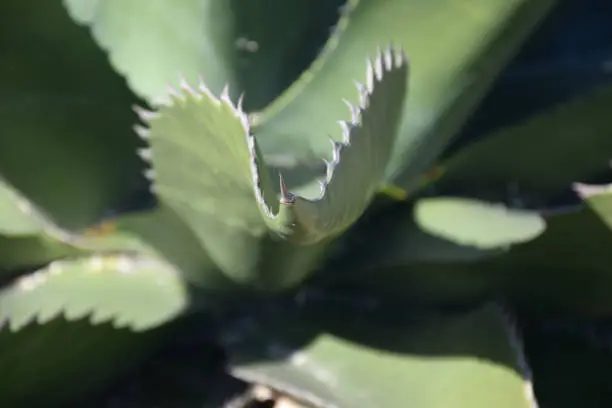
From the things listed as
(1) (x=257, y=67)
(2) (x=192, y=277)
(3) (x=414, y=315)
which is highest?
(1) (x=257, y=67)

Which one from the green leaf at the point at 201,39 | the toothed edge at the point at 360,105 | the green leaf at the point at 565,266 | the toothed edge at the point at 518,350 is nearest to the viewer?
the toothed edge at the point at 360,105

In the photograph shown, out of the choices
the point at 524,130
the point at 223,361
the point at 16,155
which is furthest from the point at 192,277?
the point at 524,130

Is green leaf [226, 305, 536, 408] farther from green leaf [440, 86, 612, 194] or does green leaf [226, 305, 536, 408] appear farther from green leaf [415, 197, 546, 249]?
green leaf [440, 86, 612, 194]

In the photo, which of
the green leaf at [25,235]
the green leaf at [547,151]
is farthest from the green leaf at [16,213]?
the green leaf at [547,151]

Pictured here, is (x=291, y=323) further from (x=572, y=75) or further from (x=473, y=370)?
(x=572, y=75)

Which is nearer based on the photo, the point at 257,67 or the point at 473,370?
the point at 473,370

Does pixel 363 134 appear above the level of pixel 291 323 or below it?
above

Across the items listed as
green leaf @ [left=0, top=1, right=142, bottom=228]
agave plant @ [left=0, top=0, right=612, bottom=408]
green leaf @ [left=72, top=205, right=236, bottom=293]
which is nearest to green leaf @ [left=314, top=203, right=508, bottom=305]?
agave plant @ [left=0, top=0, right=612, bottom=408]

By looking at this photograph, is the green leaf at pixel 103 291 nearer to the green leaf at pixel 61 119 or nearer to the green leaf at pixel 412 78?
the green leaf at pixel 61 119
